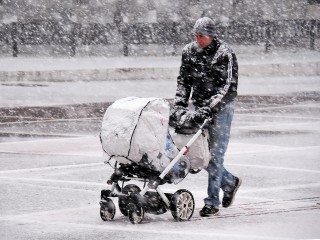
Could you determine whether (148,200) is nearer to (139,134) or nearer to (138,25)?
(139,134)

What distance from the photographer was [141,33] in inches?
1448

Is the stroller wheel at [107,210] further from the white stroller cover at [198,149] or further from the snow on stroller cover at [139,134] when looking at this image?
the white stroller cover at [198,149]

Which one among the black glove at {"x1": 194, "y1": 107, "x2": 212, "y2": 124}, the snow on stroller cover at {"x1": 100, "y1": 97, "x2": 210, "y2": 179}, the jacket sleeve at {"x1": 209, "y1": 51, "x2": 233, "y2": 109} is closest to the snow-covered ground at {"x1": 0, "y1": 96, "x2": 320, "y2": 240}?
the snow on stroller cover at {"x1": 100, "y1": 97, "x2": 210, "y2": 179}

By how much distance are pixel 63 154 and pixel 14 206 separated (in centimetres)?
383

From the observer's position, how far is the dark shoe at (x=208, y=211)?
9297mm

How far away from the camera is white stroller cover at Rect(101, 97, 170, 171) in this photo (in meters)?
8.70

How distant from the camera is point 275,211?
A: 9578 millimetres

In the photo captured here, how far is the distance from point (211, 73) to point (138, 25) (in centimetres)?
2753

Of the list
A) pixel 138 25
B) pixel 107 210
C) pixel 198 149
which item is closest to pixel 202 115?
pixel 198 149

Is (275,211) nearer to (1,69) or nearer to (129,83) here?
(129,83)

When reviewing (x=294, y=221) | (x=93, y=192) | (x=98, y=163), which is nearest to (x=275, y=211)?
(x=294, y=221)

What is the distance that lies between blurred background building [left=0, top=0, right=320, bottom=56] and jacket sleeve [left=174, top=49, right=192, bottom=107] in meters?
25.1

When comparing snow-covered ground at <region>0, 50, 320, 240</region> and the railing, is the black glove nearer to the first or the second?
snow-covered ground at <region>0, 50, 320, 240</region>

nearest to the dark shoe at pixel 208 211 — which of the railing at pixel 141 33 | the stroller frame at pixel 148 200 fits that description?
the stroller frame at pixel 148 200
